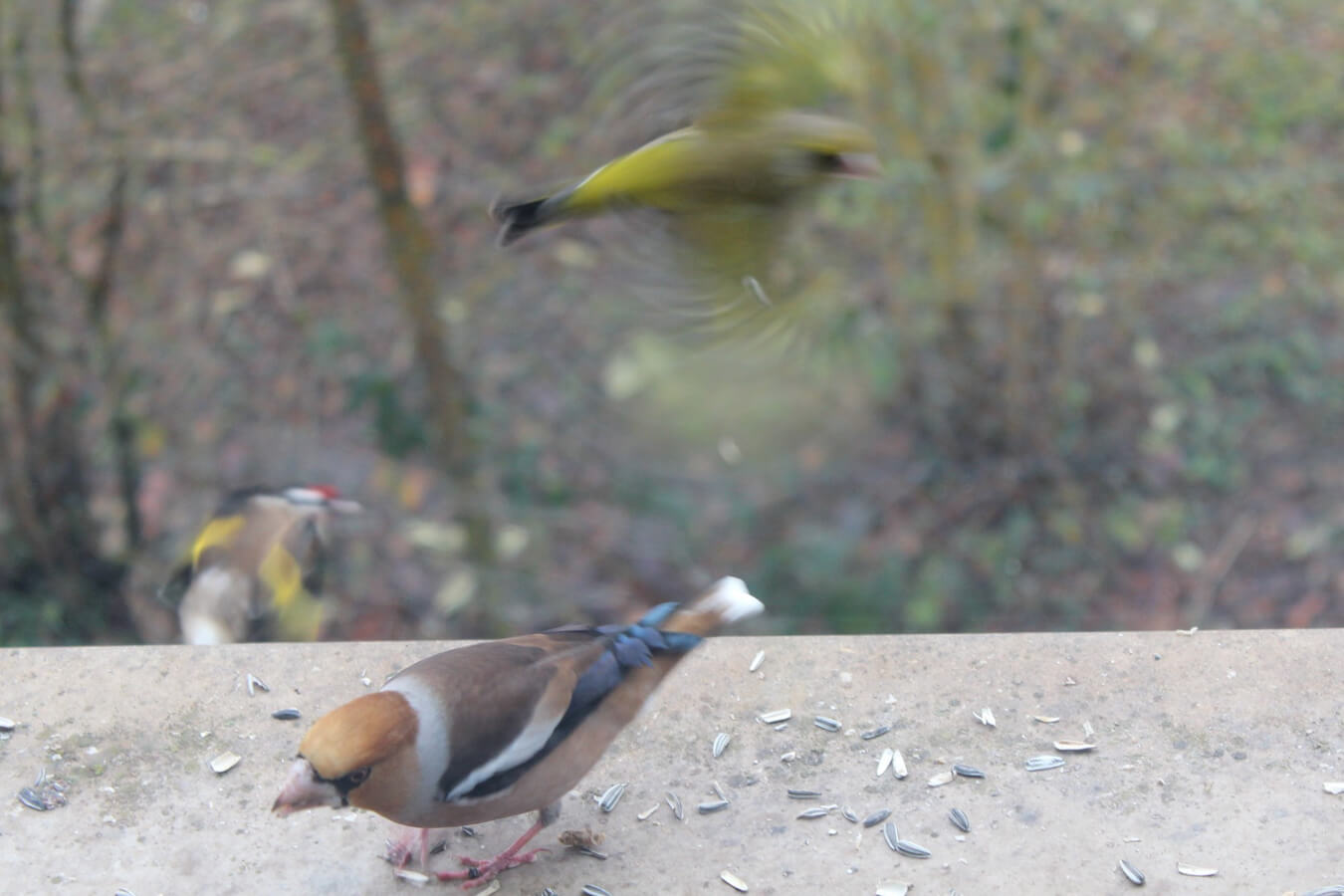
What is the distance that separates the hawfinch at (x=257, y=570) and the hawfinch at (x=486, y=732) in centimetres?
111

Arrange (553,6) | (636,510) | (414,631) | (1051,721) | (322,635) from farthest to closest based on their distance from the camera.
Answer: (553,6)
(636,510)
(414,631)
(322,635)
(1051,721)

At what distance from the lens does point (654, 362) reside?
2932 millimetres

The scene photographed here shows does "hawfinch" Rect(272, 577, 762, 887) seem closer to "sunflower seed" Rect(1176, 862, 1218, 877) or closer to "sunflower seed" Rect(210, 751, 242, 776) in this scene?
"sunflower seed" Rect(210, 751, 242, 776)

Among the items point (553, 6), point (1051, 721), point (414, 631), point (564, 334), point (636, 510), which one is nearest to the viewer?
point (1051, 721)

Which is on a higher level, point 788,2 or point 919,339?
point 788,2

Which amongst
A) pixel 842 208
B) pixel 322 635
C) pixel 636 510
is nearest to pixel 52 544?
pixel 322 635

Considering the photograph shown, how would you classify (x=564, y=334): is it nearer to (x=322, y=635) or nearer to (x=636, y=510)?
(x=636, y=510)

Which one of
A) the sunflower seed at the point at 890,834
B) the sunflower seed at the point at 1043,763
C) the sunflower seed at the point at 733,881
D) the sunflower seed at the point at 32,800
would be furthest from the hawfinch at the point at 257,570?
the sunflower seed at the point at 1043,763

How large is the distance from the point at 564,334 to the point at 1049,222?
1.51 meters

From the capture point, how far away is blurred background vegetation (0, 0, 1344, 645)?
3.38 m

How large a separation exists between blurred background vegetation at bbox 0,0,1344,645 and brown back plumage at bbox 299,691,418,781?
→ 1.71 metres

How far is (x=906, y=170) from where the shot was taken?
3.59 metres

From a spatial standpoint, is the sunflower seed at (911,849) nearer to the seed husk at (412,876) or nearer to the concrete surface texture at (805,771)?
the concrete surface texture at (805,771)

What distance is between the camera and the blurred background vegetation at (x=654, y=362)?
133 inches
